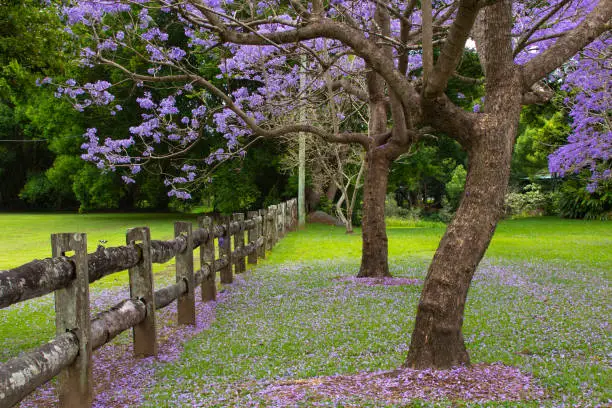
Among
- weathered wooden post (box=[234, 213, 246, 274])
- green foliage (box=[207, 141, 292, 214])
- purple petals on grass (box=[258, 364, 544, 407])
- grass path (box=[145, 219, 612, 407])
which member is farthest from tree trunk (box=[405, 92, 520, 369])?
green foliage (box=[207, 141, 292, 214])

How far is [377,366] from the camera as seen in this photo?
5.84 m

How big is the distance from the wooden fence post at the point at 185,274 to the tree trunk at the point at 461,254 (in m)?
3.89

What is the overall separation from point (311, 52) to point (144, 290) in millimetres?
3788

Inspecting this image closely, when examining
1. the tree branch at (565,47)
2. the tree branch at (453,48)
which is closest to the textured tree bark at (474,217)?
the tree branch at (565,47)

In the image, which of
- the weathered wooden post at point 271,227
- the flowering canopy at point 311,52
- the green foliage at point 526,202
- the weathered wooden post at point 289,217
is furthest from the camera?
the green foliage at point 526,202

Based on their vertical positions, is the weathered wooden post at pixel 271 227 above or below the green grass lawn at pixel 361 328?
above

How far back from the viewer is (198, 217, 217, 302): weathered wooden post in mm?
9945

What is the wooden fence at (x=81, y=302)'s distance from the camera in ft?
12.6

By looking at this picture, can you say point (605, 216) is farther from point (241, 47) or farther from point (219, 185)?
point (241, 47)

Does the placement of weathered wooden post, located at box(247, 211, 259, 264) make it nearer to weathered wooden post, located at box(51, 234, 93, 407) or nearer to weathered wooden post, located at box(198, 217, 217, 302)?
weathered wooden post, located at box(198, 217, 217, 302)

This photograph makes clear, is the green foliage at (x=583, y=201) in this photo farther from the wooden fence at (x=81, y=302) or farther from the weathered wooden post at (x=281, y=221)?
the wooden fence at (x=81, y=302)

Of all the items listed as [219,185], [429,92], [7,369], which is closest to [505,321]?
[429,92]

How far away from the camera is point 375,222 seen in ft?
40.8

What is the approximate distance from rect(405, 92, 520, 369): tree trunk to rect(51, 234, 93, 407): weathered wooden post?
2.81 m
